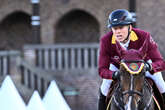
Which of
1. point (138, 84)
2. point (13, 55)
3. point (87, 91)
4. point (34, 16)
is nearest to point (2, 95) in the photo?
point (138, 84)

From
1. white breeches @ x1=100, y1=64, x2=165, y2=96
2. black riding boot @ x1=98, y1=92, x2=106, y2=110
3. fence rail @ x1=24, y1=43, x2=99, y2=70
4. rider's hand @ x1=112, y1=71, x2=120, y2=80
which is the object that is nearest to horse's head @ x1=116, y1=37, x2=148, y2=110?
rider's hand @ x1=112, y1=71, x2=120, y2=80

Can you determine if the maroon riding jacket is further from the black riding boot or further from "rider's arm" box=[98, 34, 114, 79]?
the black riding boot

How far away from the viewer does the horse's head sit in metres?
4.37

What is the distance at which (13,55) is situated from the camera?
13750mm

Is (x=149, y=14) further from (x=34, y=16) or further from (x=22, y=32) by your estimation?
(x=22, y=32)

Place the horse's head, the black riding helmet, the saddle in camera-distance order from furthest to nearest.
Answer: the saddle
the black riding helmet
the horse's head

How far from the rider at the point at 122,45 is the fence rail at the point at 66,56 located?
1013 centimetres

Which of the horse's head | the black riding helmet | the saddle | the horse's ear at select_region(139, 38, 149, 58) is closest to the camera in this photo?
the horse's head

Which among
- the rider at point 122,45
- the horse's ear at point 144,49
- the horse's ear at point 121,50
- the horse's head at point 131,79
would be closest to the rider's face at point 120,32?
the rider at point 122,45

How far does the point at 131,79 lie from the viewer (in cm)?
440

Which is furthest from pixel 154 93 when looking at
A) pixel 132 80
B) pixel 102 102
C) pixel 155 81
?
pixel 132 80

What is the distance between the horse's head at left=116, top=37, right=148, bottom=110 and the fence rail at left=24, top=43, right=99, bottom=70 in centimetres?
1121

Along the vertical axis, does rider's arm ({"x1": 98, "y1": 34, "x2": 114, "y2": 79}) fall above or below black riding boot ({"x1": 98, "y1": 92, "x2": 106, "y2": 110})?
above

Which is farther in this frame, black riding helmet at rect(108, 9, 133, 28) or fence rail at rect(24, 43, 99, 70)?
fence rail at rect(24, 43, 99, 70)
